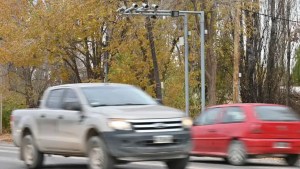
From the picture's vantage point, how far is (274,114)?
17781mm

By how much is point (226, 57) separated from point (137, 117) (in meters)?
39.1

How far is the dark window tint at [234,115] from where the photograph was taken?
711 inches

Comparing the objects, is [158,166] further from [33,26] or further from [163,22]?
[33,26]

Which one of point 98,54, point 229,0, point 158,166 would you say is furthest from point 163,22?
point 158,166

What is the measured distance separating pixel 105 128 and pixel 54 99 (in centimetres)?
273

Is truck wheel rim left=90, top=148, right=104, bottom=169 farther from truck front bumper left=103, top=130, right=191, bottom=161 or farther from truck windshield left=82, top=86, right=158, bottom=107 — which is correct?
truck windshield left=82, top=86, right=158, bottom=107

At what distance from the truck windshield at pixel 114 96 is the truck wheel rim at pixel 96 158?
0.95 m

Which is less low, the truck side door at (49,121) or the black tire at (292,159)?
the truck side door at (49,121)

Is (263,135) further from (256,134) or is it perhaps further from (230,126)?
(230,126)

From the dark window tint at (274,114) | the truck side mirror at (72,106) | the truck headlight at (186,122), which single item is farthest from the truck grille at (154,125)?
the dark window tint at (274,114)

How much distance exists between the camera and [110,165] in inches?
525

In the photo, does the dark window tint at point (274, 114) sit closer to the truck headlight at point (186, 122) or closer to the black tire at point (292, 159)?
the black tire at point (292, 159)

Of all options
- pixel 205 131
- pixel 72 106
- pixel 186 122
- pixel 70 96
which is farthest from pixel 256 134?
pixel 72 106

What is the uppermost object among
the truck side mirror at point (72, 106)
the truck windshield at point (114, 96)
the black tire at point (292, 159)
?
the truck windshield at point (114, 96)
